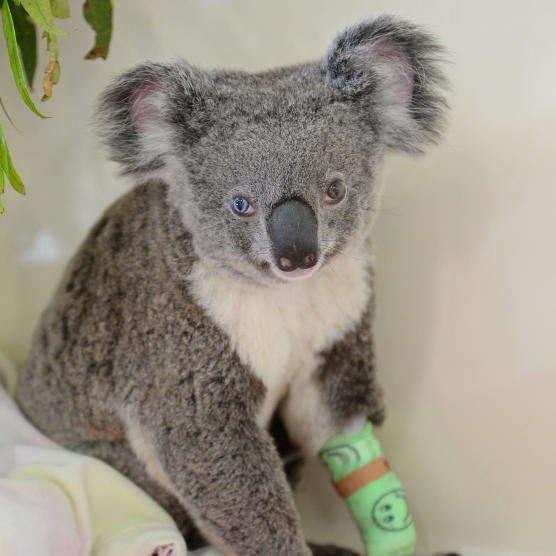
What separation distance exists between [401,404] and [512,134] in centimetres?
72

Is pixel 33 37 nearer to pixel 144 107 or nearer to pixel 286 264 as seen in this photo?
pixel 144 107

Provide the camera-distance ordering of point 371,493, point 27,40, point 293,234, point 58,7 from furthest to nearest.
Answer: point 27,40 < point 371,493 < point 58,7 < point 293,234

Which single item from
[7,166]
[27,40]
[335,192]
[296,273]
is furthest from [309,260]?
[27,40]

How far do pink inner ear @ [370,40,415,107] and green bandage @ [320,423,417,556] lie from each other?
72 cm

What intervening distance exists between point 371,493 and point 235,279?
22.5 inches

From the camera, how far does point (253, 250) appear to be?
52.1 inches

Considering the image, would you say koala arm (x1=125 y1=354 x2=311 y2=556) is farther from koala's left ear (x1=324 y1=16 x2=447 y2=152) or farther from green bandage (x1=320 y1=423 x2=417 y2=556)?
koala's left ear (x1=324 y1=16 x2=447 y2=152)

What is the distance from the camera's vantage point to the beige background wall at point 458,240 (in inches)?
67.3

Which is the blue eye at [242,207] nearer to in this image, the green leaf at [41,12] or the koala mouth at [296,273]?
the koala mouth at [296,273]

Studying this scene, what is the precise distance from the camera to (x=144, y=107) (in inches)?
56.6

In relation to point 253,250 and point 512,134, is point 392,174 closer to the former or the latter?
point 512,134

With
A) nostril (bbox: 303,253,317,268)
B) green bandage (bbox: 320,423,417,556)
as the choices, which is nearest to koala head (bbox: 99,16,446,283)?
nostril (bbox: 303,253,317,268)

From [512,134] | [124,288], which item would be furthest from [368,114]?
[124,288]

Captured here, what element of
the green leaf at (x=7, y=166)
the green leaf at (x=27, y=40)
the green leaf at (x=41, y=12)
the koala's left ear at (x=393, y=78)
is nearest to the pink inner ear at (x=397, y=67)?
the koala's left ear at (x=393, y=78)
